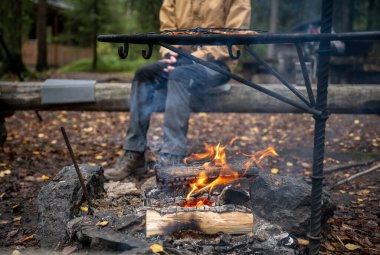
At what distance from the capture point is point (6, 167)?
4.77 meters

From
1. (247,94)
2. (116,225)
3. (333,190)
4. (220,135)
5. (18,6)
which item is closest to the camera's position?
(116,225)

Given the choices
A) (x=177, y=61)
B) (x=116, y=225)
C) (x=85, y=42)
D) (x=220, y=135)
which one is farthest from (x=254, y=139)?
(x=85, y=42)

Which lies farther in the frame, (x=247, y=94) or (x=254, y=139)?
(x=254, y=139)

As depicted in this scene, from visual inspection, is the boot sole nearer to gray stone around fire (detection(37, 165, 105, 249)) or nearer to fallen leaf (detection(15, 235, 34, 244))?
gray stone around fire (detection(37, 165, 105, 249))

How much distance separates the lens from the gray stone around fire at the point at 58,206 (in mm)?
2846

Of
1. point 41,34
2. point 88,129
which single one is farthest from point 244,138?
point 41,34

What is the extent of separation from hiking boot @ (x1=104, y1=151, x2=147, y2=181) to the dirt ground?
0.56ft

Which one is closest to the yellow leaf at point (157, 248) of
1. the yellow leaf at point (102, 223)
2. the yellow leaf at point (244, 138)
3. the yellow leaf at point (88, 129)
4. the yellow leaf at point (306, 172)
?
the yellow leaf at point (102, 223)

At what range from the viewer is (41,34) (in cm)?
1914

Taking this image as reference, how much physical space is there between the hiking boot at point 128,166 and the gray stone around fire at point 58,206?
3.44 ft

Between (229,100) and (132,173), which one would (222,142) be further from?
(132,173)

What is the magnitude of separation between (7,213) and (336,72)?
29.8ft

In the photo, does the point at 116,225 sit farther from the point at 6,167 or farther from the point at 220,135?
the point at 220,135

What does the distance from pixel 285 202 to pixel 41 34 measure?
1852cm
